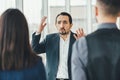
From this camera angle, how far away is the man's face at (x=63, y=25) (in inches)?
157

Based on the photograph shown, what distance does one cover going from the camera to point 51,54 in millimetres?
3922

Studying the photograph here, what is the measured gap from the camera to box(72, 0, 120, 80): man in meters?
1.63

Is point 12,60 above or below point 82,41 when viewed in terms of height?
below

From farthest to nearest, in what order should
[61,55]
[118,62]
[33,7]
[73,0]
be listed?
[73,0] → [33,7] → [61,55] → [118,62]

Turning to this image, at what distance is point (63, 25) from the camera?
4.03 metres

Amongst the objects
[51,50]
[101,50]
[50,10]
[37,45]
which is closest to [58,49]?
[51,50]

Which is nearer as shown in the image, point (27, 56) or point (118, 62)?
point (118, 62)

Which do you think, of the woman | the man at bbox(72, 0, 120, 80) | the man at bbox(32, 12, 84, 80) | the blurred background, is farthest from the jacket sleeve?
the man at bbox(72, 0, 120, 80)

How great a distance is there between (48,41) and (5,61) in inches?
82.8

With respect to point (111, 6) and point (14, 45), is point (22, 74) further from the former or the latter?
point (111, 6)

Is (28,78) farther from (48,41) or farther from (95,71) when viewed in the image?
(48,41)

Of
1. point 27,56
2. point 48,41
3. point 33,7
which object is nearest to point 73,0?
point 33,7

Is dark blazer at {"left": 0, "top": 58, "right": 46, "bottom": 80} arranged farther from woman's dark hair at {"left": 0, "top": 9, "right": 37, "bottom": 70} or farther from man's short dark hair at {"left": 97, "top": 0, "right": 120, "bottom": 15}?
man's short dark hair at {"left": 97, "top": 0, "right": 120, "bottom": 15}

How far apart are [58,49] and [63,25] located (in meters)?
0.33
